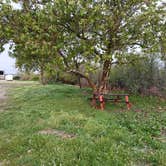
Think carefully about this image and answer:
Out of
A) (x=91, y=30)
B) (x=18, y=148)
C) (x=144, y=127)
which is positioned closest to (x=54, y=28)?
(x=91, y=30)

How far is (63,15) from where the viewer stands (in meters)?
13.6

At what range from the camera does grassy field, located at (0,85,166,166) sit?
6.53 m

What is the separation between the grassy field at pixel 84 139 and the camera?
6.53 meters

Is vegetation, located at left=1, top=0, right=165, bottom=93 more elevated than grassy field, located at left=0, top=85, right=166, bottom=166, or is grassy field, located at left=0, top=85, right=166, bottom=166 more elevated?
vegetation, located at left=1, top=0, right=165, bottom=93

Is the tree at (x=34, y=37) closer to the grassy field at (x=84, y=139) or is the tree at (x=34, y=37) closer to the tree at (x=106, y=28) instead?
the tree at (x=106, y=28)

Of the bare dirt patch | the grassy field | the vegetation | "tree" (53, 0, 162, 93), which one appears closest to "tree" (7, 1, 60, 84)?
the vegetation

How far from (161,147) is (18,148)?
3.18 meters

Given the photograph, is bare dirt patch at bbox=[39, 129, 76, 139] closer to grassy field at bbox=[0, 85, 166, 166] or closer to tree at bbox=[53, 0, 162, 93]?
grassy field at bbox=[0, 85, 166, 166]

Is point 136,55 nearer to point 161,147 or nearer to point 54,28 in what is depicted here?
point 54,28

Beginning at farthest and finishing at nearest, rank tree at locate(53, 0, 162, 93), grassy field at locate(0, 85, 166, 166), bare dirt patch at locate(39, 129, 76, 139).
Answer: tree at locate(53, 0, 162, 93)
bare dirt patch at locate(39, 129, 76, 139)
grassy field at locate(0, 85, 166, 166)

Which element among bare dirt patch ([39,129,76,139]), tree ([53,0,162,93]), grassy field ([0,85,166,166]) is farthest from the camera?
tree ([53,0,162,93])

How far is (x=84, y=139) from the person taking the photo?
7.73m

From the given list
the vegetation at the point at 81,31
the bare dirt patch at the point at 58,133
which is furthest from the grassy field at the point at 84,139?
the vegetation at the point at 81,31

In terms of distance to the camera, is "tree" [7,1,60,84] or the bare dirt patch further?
"tree" [7,1,60,84]
